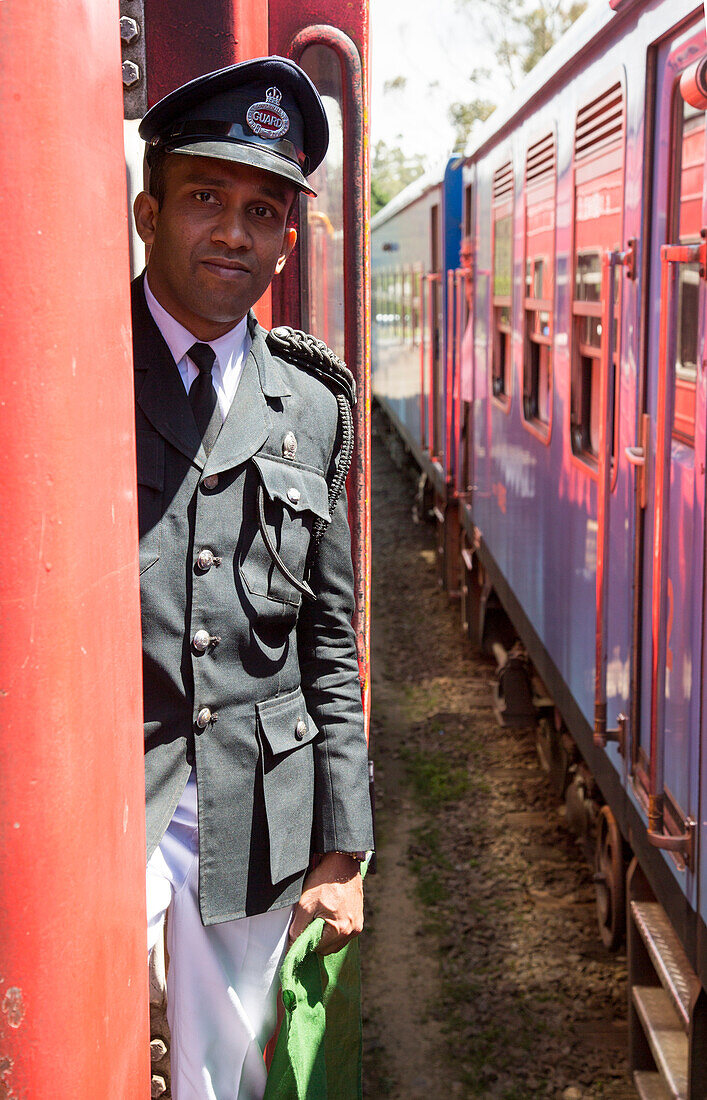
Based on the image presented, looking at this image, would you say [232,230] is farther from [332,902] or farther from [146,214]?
[332,902]

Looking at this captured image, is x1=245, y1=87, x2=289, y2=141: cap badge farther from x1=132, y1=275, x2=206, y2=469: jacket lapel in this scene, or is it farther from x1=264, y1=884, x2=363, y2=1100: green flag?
x1=264, y1=884, x2=363, y2=1100: green flag

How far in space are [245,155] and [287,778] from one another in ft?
2.83

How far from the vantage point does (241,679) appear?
66.0 inches

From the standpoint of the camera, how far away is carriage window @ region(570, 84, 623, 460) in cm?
384

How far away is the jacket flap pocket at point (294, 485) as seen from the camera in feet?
5.59

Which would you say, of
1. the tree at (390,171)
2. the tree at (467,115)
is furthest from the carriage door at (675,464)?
the tree at (390,171)

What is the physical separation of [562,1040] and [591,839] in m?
1.13

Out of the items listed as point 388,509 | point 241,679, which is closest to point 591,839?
point 241,679

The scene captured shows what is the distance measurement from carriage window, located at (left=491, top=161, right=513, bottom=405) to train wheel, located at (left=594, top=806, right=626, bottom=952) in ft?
9.69

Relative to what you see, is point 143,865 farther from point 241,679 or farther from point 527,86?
point 527,86

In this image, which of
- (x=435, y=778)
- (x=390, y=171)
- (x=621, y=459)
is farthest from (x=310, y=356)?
(x=390, y=171)

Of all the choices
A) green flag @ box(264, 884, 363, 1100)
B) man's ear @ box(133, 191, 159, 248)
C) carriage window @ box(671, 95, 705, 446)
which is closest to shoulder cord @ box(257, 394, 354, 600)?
man's ear @ box(133, 191, 159, 248)

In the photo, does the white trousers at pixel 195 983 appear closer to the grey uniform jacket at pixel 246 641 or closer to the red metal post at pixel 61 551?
the grey uniform jacket at pixel 246 641

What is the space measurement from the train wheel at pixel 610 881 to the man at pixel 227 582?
2.71 meters
